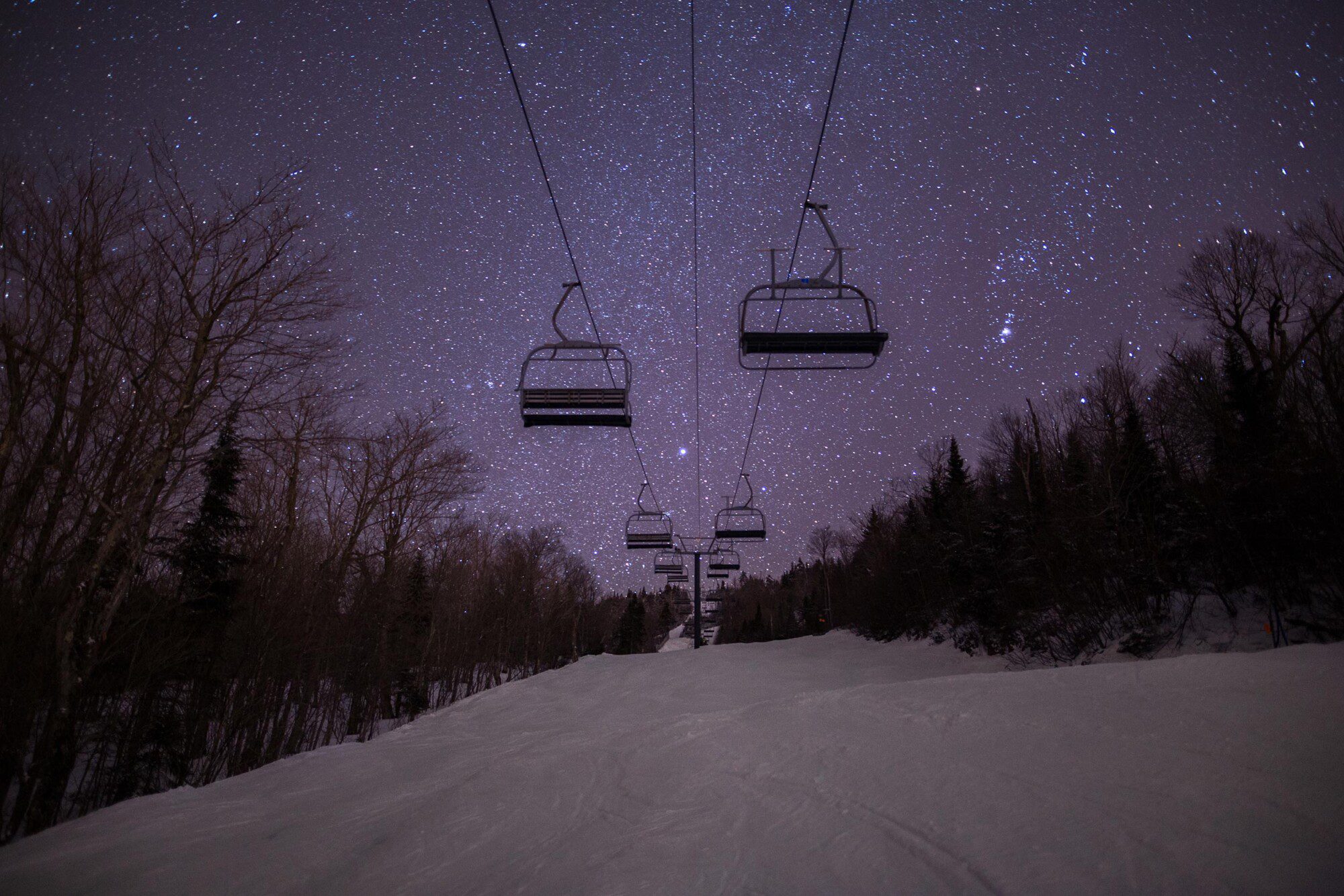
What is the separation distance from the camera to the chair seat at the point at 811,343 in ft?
20.2

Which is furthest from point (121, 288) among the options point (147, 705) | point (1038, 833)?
point (1038, 833)

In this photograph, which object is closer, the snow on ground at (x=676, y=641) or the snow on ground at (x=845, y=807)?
the snow on ground at (x=845, y=807)

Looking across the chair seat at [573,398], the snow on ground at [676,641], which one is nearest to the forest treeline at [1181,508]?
the chair seat at [573,398]

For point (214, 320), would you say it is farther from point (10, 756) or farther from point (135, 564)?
point (10, 756)

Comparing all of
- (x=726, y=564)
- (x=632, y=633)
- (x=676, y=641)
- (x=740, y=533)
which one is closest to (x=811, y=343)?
(x=740, y=533)

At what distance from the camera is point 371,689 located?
64.5 feet

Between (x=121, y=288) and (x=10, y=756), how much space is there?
5.70 metres

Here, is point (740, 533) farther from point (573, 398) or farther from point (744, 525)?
point (573, 398)

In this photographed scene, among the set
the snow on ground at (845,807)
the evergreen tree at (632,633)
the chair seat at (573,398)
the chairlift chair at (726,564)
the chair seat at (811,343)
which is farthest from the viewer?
the evergreen tree at (632,633)

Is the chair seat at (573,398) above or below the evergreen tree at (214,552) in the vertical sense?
above

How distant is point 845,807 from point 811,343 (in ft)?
14.3

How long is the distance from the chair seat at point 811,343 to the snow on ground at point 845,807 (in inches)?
152

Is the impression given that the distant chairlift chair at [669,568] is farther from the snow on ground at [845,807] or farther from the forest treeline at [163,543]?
the snow on ground at [845,807]

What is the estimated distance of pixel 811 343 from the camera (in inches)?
245
